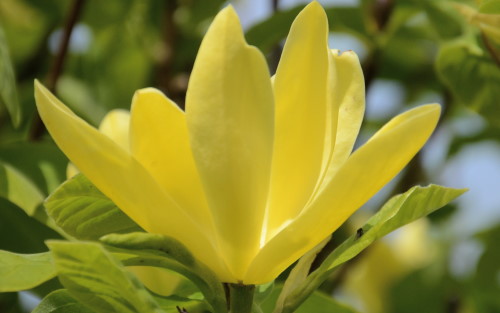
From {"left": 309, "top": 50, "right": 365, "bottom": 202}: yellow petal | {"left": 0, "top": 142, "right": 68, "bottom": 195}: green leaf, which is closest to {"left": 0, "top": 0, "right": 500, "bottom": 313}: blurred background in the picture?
{"left": 0, "top": 142, "right": 68, "bottom": 195}: green leaf

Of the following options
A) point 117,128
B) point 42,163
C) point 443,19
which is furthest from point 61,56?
point 443,19

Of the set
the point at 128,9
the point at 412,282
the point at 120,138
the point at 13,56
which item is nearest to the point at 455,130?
the point at 412,282

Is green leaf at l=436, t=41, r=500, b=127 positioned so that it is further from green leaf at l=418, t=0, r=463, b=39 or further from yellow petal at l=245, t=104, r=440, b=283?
yellow petal at l=245, t=104, r=440, b=283

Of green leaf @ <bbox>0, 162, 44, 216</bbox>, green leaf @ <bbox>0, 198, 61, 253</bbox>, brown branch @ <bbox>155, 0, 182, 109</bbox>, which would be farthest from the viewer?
brown branch @ <bbox>155, 0, 182, 109</bbox>

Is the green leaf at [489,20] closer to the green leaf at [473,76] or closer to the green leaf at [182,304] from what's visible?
the green leaf at [473,76]

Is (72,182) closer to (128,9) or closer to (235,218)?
(235,218)
